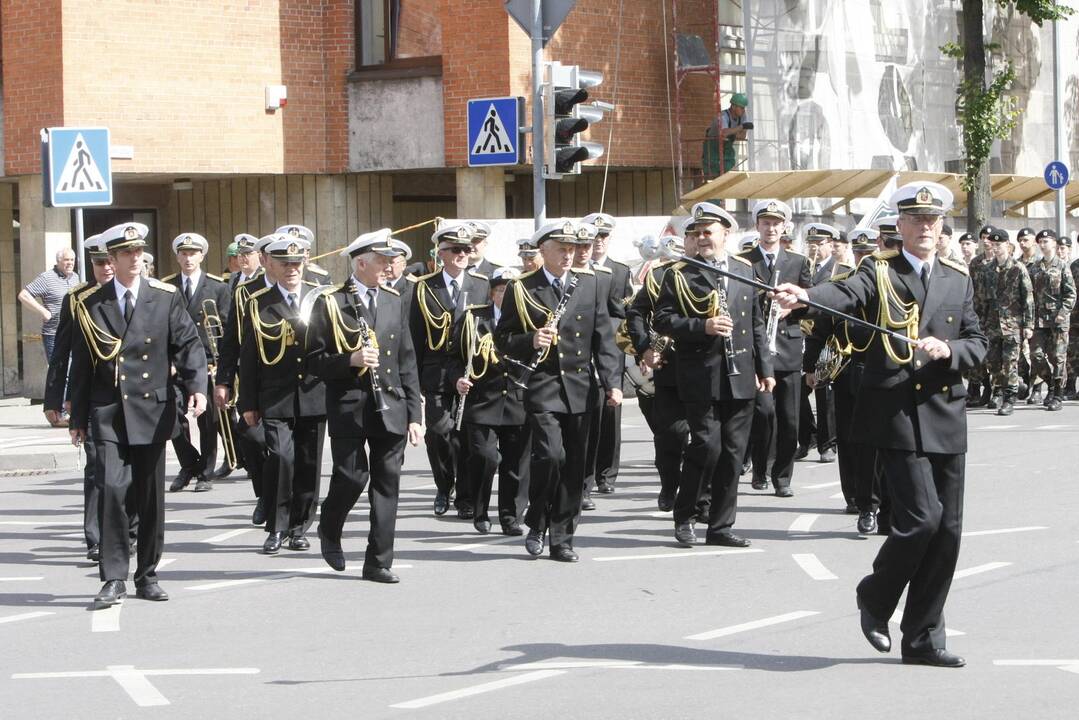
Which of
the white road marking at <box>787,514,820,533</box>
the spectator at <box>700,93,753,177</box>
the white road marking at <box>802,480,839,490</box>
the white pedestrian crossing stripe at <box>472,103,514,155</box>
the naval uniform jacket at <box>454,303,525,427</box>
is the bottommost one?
the white road marking at <box>787,514,820,533</box>

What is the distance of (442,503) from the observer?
12.7m

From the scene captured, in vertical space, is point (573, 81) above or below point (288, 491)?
above

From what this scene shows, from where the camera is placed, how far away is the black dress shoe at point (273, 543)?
10.9 metres

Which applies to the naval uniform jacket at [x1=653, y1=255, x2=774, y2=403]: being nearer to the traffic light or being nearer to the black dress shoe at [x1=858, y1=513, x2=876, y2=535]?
the black dress shoe at [x1=858, y1=513, x2=876, y2=535]

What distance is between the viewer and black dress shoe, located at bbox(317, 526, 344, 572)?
395 inches

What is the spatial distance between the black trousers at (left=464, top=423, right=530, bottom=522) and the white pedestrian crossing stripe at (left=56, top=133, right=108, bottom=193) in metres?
6.14

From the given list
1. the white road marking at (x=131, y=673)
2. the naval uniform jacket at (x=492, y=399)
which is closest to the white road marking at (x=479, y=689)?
the white road marking at (x=131, y=673)

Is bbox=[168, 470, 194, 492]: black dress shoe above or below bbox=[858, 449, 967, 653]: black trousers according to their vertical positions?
below

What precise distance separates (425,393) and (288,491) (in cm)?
168

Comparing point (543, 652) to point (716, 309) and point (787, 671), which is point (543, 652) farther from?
point (716, 309)

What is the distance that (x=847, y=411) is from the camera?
39.8ft

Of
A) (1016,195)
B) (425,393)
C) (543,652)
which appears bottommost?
(543,652)

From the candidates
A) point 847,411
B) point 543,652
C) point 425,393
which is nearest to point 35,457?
point 425,393

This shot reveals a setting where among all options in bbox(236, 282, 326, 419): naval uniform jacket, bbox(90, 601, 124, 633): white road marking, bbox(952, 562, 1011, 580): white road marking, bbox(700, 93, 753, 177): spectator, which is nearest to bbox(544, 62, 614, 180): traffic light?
bbox(236, 282, 326, 419): naval uniform jacket
